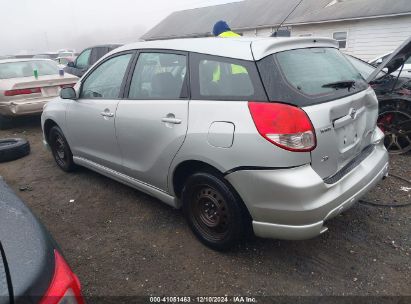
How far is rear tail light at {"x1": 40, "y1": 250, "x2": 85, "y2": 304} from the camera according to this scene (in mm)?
1285

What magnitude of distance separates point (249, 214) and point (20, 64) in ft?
23.1

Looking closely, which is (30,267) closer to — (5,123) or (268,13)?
(5,123)

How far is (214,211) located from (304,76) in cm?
125

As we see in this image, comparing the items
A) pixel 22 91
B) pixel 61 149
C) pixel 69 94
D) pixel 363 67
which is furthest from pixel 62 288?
pixel 22 91

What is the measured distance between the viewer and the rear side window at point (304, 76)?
231 cm

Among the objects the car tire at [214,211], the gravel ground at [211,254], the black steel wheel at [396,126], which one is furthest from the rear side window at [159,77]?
the black steel wheel at [396,126]

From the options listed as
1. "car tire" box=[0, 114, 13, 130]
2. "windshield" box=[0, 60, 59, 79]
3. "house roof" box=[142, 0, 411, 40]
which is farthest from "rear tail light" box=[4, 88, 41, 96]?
→ "house roof" box=[142, 0, 411, 40]

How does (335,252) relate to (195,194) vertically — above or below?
below

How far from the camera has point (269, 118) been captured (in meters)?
2.24

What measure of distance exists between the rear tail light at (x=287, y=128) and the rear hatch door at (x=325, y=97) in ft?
0.16

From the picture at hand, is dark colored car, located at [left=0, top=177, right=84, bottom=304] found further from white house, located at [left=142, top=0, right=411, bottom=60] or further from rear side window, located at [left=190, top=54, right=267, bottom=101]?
white house, located at [left=142, top=0, right=411, bottom=60]

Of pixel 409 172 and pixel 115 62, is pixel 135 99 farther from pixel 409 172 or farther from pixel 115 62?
pixel 409 172

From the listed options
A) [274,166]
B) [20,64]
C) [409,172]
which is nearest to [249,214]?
[274,166]

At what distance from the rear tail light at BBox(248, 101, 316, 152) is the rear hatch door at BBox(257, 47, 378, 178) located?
0.05m
